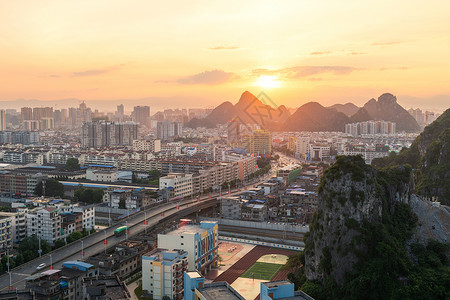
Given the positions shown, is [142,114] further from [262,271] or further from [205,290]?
[205,290]

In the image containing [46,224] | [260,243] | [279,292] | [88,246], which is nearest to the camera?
[279,292]

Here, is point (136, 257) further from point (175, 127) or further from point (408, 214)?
point (175, 127)

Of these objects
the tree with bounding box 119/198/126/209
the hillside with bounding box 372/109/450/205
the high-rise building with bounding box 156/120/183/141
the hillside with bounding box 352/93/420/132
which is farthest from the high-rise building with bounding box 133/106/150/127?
the hillside with bounding box 372/109/450/205

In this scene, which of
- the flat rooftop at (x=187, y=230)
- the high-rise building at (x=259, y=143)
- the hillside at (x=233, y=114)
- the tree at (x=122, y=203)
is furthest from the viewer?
the hillside at (x=233, y=114)

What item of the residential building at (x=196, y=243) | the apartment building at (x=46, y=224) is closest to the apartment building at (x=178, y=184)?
the apartment building at (x=46, y=224)

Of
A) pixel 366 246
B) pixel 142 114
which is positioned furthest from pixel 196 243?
pixel 142 114

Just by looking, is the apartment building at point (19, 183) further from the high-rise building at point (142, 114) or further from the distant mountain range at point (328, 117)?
the high-rise building at point (142, 114)
